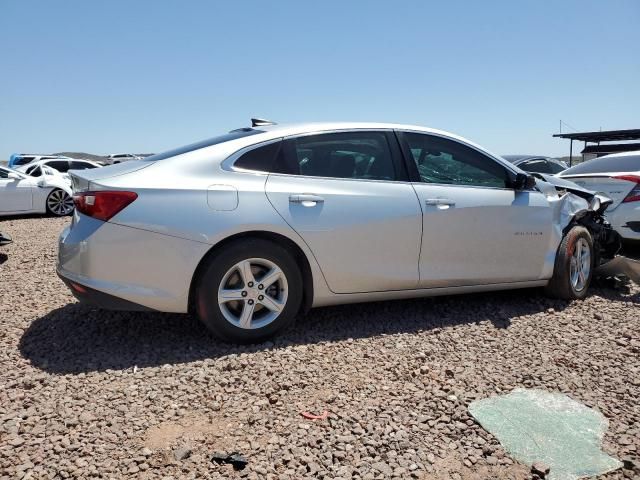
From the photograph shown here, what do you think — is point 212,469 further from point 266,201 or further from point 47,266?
point 47,266

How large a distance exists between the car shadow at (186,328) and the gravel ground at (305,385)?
16 mm

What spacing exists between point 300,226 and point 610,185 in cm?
446

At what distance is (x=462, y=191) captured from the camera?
414 centimetres

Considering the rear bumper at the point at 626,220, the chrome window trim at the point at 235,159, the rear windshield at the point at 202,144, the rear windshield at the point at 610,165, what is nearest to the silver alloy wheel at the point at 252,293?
the chrome window trim at the point at 235,159

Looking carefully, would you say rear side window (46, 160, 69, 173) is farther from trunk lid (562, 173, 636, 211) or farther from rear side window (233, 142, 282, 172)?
trunk lid (562, 173, 636, 211)

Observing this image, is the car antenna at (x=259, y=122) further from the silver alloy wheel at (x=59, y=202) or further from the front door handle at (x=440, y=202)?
the silver alloy wheel at (x=59, y=202)

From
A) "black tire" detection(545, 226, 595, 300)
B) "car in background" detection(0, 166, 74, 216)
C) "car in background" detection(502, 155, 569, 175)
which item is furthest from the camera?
"car in background" detection(502, 155, 569, 175)

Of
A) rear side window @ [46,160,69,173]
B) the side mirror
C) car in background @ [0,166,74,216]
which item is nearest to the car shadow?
the side mirror

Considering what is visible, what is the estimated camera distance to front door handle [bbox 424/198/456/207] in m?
3.94

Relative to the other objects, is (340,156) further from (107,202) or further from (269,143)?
(107,202)

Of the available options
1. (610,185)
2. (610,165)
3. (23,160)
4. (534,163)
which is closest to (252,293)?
(610,185)

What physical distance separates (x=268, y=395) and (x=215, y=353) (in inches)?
26.9

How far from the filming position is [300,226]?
3512 mm

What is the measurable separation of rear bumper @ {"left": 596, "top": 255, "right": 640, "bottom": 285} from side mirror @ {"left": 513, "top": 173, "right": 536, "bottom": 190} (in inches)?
60.4
